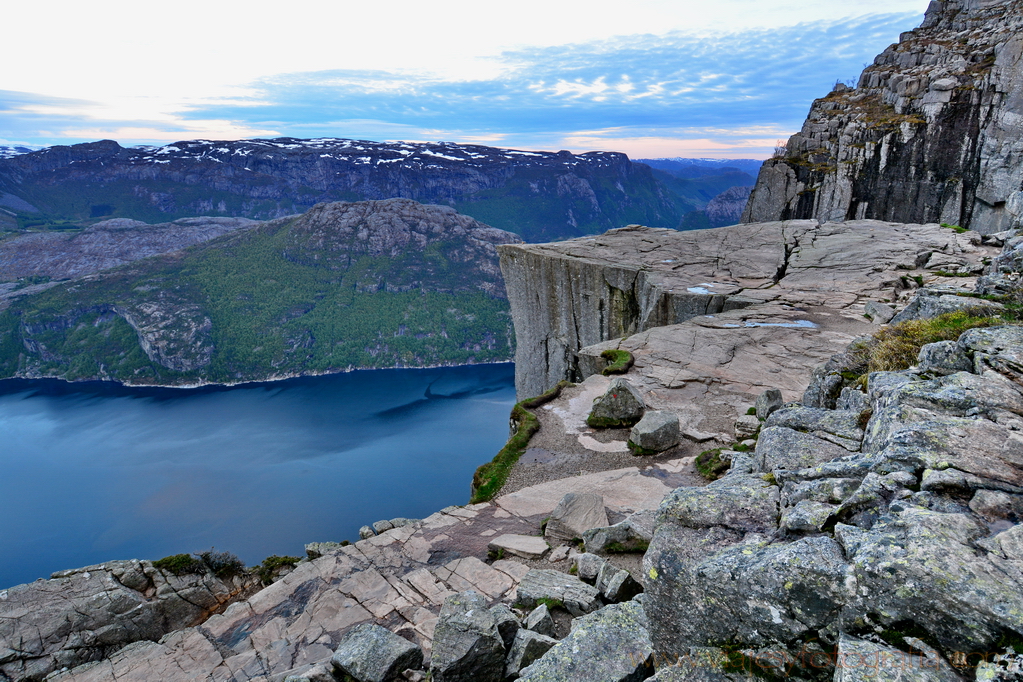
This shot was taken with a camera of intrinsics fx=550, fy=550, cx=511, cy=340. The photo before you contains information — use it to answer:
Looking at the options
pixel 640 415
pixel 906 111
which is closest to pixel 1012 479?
pixel 640 415

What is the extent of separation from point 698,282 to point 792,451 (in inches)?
694

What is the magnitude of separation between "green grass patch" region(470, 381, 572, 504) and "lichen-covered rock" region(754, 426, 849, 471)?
6.15m

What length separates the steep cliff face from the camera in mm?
33000

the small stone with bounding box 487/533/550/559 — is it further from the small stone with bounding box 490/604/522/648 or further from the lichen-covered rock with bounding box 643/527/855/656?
the lichen-covered rock with bounding box 643/527/855/656

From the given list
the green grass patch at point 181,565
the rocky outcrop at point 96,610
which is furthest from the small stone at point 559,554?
the green grass patch at point 181,565

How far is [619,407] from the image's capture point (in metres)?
13.7

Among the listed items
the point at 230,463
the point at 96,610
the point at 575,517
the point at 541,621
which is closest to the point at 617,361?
the point at 575,517

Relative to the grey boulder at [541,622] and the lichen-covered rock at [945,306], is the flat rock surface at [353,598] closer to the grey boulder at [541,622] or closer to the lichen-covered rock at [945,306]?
the grey boulder at [541,622]

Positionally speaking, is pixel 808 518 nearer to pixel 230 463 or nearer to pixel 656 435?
pixel 656 435

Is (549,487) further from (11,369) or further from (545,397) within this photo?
(11,369)

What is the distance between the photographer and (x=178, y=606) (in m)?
12.4

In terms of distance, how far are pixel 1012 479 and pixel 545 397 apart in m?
12.1

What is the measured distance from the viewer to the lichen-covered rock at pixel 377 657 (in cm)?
649

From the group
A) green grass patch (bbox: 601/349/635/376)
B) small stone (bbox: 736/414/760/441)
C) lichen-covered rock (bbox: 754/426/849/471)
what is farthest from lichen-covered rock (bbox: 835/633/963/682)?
green grass patch (bbox: 601/349/635/376)
